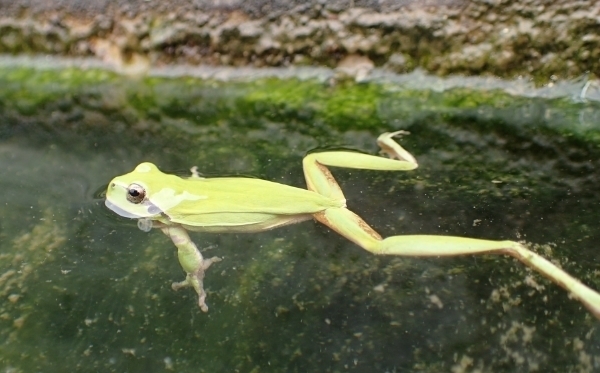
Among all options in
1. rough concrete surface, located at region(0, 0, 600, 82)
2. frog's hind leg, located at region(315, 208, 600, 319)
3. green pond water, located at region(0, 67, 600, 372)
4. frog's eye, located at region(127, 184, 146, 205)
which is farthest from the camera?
rough concrete surface, located at region(0, 0, 600, 82)

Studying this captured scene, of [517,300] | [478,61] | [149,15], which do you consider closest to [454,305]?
[517,300]

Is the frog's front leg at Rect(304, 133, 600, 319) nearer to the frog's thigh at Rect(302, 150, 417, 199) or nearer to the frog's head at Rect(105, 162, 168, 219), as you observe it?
the frog's thigh at Rect(302, 150, 417, 199)

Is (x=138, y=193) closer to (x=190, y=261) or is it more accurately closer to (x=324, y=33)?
(x=190, y=261)

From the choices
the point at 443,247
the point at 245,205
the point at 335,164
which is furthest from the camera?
the point at 335,164

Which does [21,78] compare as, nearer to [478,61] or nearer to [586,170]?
[478,61]

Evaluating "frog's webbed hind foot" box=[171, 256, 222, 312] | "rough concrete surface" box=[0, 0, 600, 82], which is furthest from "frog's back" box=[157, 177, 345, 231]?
"rough concrete surface" box=[0, 0, 600, 82]

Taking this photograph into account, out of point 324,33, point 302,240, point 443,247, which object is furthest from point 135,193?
point 324,33
